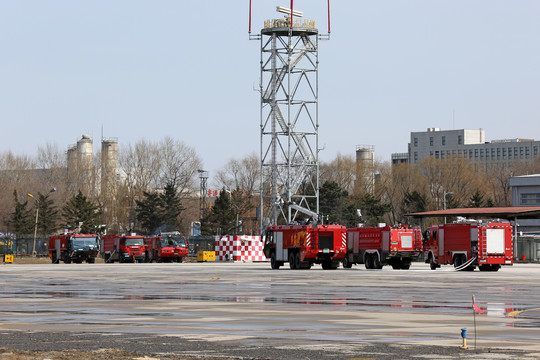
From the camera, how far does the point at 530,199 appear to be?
127 m

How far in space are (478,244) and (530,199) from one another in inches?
3187

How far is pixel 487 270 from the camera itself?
50.3 meters

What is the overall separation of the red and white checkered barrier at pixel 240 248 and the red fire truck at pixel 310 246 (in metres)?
16.7

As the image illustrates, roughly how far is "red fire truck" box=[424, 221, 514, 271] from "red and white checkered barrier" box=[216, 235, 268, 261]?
21.3 meters

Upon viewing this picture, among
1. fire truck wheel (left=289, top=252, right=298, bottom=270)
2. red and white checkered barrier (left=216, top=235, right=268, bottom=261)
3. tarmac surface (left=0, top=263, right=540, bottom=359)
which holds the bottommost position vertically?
tarmac surface (left=0, top=263, right=540, bottom=359)

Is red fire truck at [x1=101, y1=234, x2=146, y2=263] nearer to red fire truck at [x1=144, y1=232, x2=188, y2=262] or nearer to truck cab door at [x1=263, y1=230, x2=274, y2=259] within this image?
red fire truck at [x1=144, y1=232, x2=188, y2=262]

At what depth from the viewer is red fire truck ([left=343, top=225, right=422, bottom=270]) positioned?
5238cm

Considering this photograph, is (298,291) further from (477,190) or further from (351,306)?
(477,190)

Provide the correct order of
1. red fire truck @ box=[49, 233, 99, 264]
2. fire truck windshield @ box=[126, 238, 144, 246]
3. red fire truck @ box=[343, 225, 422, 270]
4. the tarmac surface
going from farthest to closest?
fire truck windshield @ box=[126, 238, 144, 246]
red fire truck @ box=[49, 233, 99, 264]
red fire truck @ box=[343, 225, 422, 270]
the tarmac surface

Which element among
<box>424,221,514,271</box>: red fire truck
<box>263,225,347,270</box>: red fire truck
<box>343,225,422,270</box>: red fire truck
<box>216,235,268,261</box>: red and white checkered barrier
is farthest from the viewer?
<box>216,235,268,261</box>: red and white checkered barrier

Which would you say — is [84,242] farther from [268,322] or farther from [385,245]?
[268,322]

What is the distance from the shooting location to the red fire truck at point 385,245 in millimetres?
52375

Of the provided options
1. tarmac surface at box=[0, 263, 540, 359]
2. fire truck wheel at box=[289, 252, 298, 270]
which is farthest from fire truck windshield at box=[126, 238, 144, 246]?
tarmac surface at box=[0, 263, 540, 359]

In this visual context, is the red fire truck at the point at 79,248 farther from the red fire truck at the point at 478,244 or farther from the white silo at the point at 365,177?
the white silo at the point at 365,177
